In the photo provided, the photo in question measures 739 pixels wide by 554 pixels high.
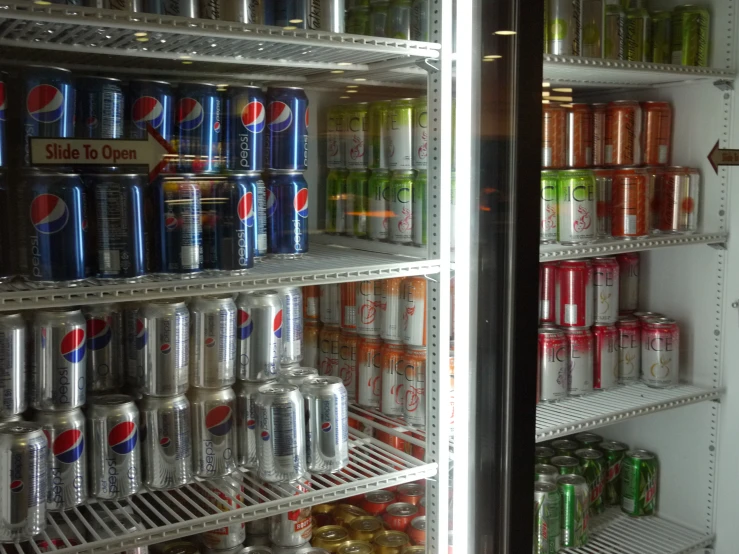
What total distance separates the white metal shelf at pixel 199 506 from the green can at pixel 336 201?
0.60 meters

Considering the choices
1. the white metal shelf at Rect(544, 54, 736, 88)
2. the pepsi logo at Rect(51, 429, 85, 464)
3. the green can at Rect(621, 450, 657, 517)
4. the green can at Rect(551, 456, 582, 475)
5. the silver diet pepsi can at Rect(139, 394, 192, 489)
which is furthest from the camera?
the green can at Rect(621, 450, 657, 517)

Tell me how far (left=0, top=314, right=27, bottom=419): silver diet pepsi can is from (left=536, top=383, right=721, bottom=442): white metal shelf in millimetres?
1211

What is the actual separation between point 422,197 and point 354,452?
2.07ft

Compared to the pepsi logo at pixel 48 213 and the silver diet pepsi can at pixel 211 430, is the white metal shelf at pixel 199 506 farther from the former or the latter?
the pepsi logo at pixel 48 213

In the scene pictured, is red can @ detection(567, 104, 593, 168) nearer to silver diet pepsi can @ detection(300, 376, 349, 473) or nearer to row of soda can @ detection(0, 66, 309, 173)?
row of soda can @ detection(0, 66, 309, 173)

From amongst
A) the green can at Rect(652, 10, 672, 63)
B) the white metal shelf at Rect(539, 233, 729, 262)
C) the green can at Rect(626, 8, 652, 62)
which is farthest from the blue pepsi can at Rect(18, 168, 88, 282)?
the green can at Rect(652, 10, 672, 63)

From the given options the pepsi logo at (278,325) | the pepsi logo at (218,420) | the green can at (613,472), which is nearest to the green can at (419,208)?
the pepsi logo at (278,325)

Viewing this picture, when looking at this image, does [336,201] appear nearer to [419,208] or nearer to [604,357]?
[419,208]

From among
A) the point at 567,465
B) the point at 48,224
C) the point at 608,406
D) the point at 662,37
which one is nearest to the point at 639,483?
the point at 567,465

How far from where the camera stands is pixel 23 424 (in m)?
1.39

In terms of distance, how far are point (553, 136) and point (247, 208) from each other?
3.17ft

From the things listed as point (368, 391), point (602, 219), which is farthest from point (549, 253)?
point (368, 391)

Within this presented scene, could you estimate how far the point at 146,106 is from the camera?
1488 mm

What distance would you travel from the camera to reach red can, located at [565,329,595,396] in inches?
87.7
